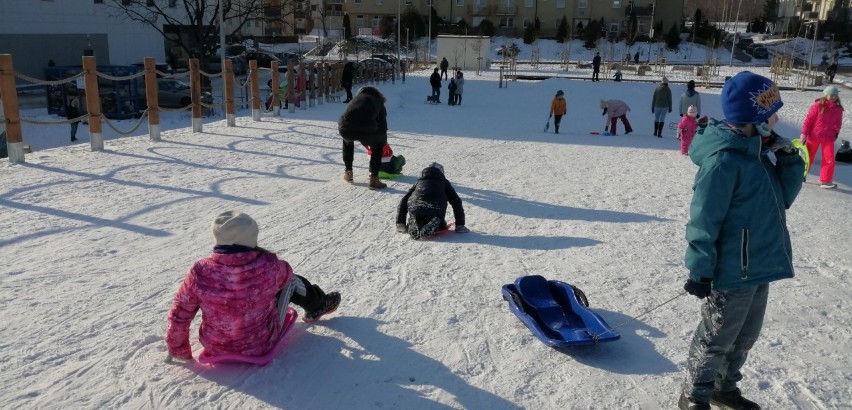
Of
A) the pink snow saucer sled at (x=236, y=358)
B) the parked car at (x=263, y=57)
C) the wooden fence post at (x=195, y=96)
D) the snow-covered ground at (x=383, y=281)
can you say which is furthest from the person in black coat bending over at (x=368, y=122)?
the parked car at (x=263, y=57)

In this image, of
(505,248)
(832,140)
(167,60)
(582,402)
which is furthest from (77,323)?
(167,60)

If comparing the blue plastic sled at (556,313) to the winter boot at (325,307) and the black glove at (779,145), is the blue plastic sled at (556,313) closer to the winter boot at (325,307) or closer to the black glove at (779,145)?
the winter boot at (325,307)

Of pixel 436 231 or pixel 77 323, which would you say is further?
pixel 436 231

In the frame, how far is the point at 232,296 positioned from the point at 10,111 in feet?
24.9

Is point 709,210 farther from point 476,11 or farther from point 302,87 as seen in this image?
point 476,11

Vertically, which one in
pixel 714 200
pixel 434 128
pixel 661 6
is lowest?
pixel 434 128

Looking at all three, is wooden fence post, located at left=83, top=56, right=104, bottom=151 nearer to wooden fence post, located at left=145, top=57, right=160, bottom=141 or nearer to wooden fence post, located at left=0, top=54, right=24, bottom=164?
wooden fence post, located at left=145, top=57, right=160, bottom=141

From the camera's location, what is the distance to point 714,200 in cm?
285

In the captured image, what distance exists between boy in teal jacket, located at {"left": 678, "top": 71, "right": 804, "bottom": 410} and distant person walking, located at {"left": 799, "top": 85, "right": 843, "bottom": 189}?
7912 mm

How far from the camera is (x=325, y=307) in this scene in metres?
4.27

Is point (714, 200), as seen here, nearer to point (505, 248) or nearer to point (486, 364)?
point (486, 364)

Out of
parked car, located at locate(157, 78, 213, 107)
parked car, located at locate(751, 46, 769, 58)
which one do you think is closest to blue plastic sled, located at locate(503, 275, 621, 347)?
parked car, located at locate(157, 78, 213, 107)

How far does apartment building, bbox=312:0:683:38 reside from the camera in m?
71.8

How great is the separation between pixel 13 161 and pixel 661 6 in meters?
73.1
